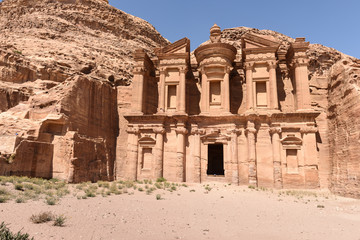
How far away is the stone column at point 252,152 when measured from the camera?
17.9m

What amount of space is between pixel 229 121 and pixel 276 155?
4275mm

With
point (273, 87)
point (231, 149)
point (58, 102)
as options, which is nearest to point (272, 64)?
point (273, 87)

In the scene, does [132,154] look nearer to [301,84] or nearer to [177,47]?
[177,47]

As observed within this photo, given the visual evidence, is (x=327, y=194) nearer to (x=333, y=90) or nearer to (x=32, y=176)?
(x=333, y=90)

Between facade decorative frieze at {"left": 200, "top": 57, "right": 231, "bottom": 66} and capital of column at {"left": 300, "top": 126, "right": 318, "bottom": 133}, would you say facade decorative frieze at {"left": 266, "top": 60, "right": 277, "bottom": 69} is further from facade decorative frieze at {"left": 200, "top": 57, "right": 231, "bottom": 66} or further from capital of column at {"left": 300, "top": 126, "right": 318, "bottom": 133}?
capital of column at {"left": 300, "top": 126, "right": 318, "bottom": 133}

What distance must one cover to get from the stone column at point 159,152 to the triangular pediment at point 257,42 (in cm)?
1054

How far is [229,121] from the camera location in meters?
19.4

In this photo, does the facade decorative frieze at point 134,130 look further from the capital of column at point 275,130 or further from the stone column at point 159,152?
the capital of column at point 275,130

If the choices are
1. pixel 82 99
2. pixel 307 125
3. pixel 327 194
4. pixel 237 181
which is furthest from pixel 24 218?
pixel 307 125

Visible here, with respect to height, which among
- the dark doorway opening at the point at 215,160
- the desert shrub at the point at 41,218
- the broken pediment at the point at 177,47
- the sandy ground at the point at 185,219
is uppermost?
the broken pediment at the point at 177,47

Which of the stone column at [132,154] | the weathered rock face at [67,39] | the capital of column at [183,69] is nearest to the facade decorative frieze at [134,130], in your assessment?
the stone column at [132,154]

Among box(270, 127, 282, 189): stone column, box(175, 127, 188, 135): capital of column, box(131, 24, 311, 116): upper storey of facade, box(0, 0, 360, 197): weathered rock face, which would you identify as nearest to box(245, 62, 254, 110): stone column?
box(131, 24, 311, 116): upper storey of facade

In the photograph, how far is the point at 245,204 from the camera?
1184 centimetres

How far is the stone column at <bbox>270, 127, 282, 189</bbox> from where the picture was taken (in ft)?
58.0
